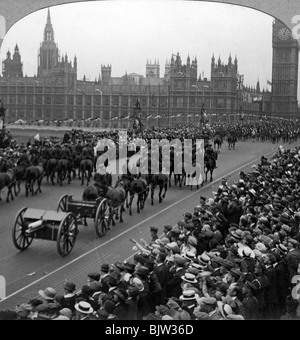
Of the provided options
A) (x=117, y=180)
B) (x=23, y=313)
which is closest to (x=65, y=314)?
(x=23, y=313)

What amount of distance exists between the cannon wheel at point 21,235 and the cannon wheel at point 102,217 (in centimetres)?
141

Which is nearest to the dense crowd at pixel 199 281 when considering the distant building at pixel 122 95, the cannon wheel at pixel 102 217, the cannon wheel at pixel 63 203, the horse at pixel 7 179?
the cannon wheel at pixel 102 217

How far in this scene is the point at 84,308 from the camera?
5.71 meters

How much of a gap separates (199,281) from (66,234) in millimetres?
4200

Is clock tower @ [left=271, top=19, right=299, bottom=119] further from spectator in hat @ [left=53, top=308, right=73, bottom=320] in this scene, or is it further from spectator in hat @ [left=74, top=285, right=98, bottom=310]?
spectator in hat @ [left=53, top=308, right=73, bottom=320]

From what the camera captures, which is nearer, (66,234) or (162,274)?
(162,274)

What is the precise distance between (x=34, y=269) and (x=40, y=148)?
11.4m

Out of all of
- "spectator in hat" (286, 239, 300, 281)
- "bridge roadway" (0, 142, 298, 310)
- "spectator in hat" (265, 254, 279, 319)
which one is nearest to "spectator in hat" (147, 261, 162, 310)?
"spectator in hat" (265, 254, 279, 319)

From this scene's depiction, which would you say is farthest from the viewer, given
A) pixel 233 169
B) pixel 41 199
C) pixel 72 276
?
pixel 233 169

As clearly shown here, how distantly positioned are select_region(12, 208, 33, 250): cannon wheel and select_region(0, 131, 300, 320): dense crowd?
8.90 ft

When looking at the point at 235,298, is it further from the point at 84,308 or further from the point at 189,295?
the point at 84,308

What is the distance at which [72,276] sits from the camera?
9.15 m
